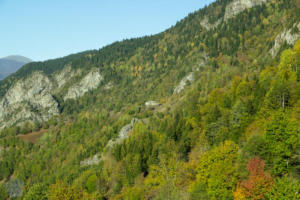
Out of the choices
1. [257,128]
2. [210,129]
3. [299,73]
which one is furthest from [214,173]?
[299,73]

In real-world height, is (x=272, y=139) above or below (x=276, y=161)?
above

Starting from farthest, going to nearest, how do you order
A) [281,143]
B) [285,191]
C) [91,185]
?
[91,185], [281,143], [285,191]

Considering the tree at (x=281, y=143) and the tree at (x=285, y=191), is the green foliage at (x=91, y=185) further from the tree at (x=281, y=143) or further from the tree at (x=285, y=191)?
the tree at (x=285, y=191)

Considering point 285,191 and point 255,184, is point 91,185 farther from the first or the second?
point 285,191

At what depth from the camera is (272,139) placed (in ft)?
171

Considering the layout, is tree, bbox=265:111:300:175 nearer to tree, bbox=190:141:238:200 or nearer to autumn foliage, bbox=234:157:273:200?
autumn foliage, bbox=234:157:273:200

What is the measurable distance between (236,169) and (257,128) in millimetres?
29771

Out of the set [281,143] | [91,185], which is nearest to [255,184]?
[281,143]

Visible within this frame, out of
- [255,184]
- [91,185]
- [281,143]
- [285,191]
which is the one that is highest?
[281,143]

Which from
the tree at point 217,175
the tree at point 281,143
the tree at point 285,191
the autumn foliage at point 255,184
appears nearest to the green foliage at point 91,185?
the tree at point 217,175

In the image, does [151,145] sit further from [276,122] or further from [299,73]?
[276,122]

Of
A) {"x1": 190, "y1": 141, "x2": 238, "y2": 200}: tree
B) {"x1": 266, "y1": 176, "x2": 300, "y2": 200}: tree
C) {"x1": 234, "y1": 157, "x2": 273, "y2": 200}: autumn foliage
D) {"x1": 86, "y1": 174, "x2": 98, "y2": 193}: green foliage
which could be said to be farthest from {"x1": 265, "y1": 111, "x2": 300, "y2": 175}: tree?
{"x1": 86, "y1": 174, "x2": 98, "y2": 193}: green foliage

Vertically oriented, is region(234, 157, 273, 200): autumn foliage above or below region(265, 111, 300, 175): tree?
below

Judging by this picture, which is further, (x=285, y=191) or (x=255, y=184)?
(x=255, y=184)
